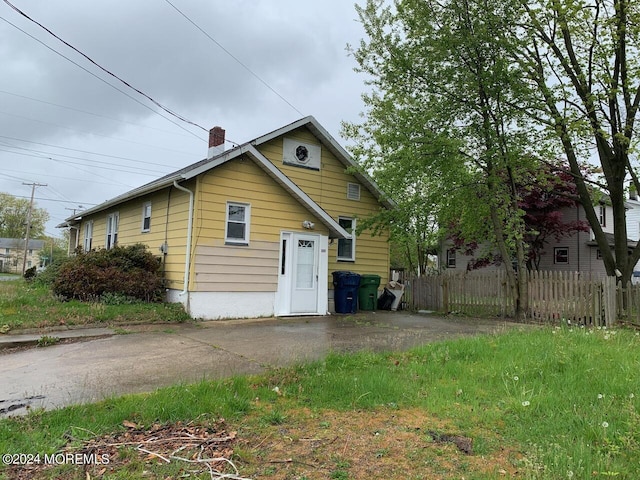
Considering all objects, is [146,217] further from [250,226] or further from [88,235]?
[88,235]

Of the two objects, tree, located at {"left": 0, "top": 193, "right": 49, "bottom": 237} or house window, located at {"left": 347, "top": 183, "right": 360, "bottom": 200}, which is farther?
tree, located at {"left": 0, "top": 193, "right": 49, "bottom": 237}

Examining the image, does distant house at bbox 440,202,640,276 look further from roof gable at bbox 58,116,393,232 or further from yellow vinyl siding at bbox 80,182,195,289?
yellow vinyl siding at bbox 80,182,195,289

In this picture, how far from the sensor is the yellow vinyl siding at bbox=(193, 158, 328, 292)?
35.4 feet

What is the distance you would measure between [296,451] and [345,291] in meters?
10.1

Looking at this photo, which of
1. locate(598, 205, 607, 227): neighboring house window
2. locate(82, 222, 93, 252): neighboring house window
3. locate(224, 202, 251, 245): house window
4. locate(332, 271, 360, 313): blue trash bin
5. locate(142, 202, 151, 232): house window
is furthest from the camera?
locate(598, 205, 607, 227): neighboring house window

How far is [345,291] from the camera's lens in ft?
43.2

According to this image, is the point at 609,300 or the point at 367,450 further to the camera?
the point at 609,300

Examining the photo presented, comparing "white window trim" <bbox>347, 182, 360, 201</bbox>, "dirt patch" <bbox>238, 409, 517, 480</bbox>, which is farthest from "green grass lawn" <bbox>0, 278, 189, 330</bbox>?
"white window trim" <bbox>347, 182, 360, 201</bbox>

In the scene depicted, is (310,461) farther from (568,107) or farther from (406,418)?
(568,107)

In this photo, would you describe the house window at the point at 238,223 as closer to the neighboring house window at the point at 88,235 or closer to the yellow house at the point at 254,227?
the yellow house at the point at 254,227

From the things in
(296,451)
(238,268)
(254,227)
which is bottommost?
(296,451)

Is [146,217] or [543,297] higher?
[146,217]

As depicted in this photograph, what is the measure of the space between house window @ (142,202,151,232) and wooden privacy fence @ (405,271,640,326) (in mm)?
9289

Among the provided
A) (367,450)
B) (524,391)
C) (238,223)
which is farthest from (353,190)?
(367,450)
